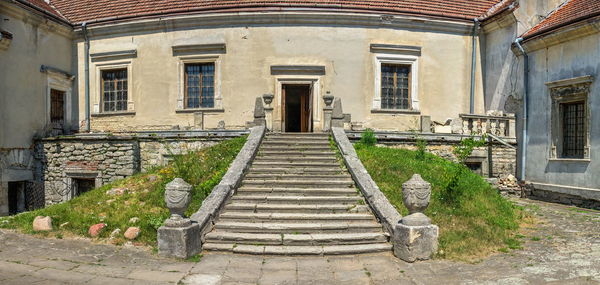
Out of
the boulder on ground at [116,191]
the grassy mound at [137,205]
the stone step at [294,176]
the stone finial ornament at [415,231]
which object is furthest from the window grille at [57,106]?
the stone finial ornament at [415,231]

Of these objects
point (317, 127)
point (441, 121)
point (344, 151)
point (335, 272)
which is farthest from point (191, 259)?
point (441, 121)

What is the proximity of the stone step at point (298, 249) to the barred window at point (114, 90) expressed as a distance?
12.4 m

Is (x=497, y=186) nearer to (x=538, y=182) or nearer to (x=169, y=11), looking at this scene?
(x=538, y=182)

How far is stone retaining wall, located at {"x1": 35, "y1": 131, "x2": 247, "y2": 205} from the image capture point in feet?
46.4

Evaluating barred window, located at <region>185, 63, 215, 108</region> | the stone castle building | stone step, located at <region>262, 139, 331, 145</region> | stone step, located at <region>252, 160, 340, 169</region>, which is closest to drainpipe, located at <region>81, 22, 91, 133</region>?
the stone castle building

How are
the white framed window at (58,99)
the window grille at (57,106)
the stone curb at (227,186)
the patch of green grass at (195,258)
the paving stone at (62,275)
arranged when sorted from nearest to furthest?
the paving stone at (62,275) < the patch of green grass at (195,258) < the stone curb at (227,186) < the white framed window at (58,99) < the window grille at (57,106)

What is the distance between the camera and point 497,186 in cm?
1438

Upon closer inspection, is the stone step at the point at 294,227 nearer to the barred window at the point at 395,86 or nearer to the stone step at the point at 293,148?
the stone step at the point at 293,148

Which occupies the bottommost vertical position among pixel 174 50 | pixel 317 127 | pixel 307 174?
pixel 307 174

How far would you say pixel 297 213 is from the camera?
339 inches

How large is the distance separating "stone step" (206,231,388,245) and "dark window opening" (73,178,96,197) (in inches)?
379

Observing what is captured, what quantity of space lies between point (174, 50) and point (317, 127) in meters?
6.64

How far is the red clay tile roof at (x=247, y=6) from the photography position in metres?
16.0

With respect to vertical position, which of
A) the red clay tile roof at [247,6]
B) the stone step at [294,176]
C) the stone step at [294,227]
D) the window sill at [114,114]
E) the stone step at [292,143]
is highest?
the red clay tile roof at [247,6]
